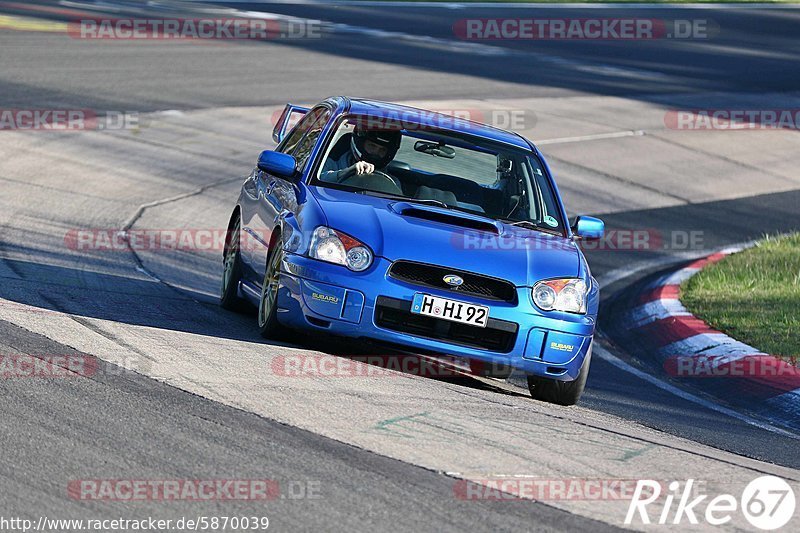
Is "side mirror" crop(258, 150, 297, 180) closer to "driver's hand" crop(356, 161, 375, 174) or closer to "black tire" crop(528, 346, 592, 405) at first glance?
"driver's hand" crop(356, 161, 375, 174)

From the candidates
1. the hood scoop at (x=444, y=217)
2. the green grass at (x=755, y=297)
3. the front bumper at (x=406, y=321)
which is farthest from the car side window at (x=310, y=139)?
the green grass at (x=755, y=297)

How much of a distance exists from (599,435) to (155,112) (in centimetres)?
1304

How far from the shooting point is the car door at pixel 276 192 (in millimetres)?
8578

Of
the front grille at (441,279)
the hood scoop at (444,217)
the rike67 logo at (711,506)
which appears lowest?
the rike67 logo at (711,506)

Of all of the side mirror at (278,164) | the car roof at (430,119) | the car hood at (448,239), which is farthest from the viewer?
the car roof at (430,119)

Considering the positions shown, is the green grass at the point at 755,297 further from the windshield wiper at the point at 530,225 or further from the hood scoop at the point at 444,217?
the hood scoop at the point at 444,217

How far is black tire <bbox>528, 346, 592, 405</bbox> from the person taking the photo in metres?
7.91

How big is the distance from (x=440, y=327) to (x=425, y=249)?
17.3 inches

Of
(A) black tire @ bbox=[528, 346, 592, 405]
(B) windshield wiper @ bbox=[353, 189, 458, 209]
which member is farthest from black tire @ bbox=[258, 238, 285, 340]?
(A) black tire @ bbox=[528, 346, 592, 405]

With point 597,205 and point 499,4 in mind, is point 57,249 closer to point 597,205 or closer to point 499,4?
point 597,205

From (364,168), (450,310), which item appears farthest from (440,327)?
(364,168)

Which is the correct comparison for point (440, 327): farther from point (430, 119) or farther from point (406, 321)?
point (430, 119)

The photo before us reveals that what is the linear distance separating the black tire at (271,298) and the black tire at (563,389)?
60.8 inches

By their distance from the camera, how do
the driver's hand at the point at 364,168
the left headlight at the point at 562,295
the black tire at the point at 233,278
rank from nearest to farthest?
the left headlight at the point at 562,295 < the driver's hand at the point at 364,168 < the black tire at the point at 233,278
